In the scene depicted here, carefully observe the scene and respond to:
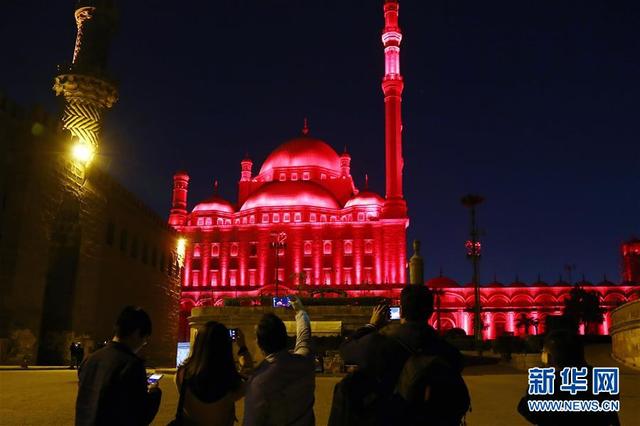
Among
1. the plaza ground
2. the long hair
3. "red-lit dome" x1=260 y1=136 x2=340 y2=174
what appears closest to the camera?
the long hair

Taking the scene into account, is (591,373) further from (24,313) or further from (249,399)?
(24,313)

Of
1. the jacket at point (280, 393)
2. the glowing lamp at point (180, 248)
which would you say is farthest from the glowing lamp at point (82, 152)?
the jacket at point (280, 393)

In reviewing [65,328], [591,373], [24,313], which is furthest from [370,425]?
[65,328]

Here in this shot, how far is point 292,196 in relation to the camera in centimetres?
5753

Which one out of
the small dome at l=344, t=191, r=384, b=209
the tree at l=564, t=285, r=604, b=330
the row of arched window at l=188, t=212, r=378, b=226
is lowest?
the tree at l=564, t=285, r=604, b=330

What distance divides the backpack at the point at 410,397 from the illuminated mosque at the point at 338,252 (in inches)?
1854

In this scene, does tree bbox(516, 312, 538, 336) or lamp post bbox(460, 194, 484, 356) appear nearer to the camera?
lamp post bbox(460, 194, 484, 356)

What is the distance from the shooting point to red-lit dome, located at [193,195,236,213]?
60031 millimetres

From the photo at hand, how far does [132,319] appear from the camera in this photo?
3793 mm

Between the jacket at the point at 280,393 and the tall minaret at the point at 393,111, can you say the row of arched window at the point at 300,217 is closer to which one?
the tall minaret at the point at 393,111

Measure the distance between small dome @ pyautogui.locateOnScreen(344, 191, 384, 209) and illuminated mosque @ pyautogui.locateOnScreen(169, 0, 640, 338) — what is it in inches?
3.9

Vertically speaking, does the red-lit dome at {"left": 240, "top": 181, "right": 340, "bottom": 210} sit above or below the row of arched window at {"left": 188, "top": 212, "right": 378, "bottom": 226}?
above

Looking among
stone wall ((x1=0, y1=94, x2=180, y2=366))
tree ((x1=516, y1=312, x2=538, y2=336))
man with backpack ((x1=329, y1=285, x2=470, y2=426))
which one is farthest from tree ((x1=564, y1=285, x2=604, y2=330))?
man with backpack ((x1=329, y1=285, x2=470, y2=426))

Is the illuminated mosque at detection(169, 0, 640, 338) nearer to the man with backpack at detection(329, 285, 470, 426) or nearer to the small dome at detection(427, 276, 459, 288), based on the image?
the small dome at detection(427, 276, 459, 288)
